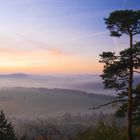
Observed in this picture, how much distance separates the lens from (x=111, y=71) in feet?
104

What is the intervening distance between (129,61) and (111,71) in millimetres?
1854

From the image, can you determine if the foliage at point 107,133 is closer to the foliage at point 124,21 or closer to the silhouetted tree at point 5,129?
the foliage at point 124,21

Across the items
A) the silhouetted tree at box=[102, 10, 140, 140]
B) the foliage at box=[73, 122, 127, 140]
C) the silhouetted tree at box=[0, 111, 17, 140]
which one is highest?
the silhouetted tree at box=[102, 10, 140, 140]

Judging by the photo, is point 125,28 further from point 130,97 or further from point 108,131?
point 108,131

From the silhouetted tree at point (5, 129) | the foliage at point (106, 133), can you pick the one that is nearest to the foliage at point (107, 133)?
the foliage at point (106, 133)

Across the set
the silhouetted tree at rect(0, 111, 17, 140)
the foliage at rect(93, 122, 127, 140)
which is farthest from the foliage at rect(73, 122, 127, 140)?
the silhouetted tree at rect(0, 111, 17, 140)

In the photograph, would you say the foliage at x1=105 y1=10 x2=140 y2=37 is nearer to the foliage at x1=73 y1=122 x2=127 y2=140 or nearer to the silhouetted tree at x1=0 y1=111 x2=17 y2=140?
the foliage at x1=73 y1=122 x2=127 y2=140

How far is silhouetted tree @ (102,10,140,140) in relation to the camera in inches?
1225

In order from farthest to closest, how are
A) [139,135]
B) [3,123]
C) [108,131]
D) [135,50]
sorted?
[3,123] → [139,135] → [108,131] → [135,50]

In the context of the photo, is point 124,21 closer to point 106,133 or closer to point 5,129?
point 106,133

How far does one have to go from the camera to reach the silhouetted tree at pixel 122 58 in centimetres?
3111

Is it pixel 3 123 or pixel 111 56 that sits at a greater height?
pixel 111 56

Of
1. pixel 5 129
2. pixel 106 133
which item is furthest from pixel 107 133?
pixel 5 129

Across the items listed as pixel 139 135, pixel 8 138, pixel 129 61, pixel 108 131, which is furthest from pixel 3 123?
pixel 129 61
